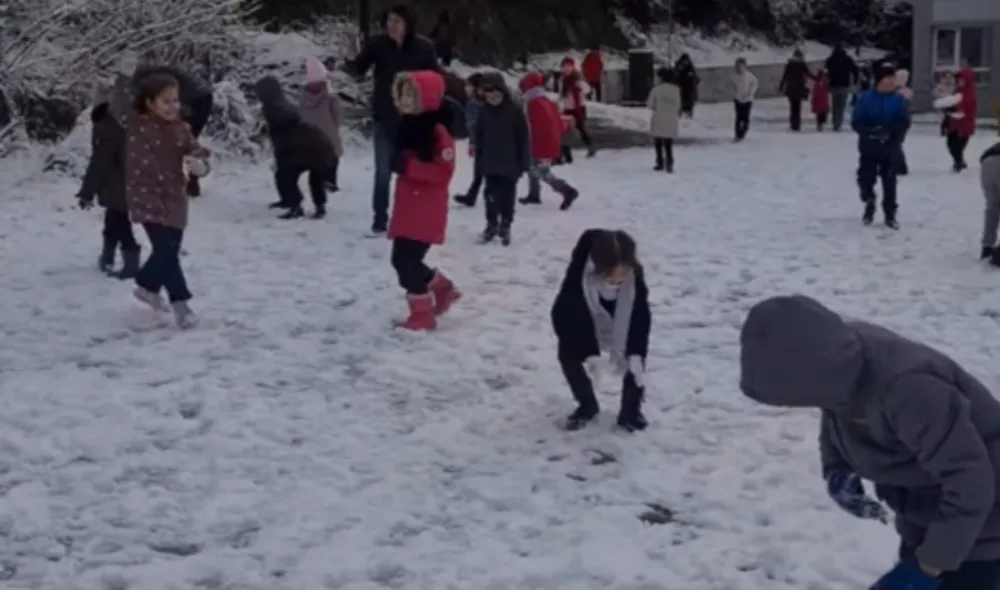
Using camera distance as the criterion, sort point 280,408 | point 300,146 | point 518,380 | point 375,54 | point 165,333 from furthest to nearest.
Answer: point 300,146 → point 375,54 → point 165,333 → point 518,380 → point 280,408

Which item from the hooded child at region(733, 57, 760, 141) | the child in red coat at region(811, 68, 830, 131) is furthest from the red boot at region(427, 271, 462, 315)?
the child in red coat at region(811, 68, 830, 131)

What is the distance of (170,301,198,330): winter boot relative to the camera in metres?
8.39

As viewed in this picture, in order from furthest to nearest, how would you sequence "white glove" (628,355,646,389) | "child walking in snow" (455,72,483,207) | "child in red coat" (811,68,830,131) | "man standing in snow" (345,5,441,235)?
"child in red coat" (811,68,830,131)
"child walking in snow" (455,72,483,207)
"man standing in snow" (345,5,441,235)
"white glove" (628,355,646,389)

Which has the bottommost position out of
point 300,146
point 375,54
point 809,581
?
point 809,581

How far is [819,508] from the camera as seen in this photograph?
5520 mm

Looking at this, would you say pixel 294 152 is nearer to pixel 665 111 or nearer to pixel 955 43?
pixel 665 111

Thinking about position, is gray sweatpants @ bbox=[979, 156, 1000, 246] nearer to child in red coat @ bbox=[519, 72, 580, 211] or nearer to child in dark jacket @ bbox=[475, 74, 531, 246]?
child in dark jacket @ bbox=[475, 74, 531, 246]

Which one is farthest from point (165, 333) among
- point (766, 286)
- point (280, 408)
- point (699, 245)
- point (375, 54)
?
point (699, 245)

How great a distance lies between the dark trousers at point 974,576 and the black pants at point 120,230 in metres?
7.42

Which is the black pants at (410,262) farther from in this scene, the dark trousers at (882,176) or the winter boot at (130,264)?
the dark trousers at (882,176)

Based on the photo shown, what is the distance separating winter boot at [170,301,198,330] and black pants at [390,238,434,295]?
1328 millimetres

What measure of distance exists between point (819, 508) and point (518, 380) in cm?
227

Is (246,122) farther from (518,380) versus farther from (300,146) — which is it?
(518,380)

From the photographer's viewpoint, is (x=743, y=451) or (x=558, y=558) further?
(x=743, y=451)
